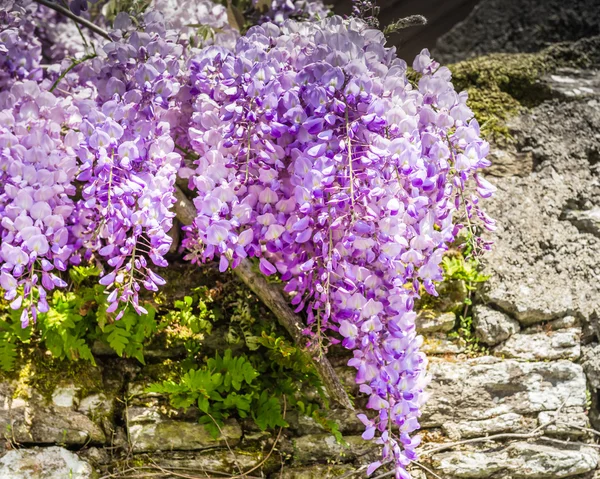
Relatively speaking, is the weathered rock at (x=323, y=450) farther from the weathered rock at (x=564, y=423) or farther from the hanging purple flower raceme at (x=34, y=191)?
the hanging purple flower raceme at (x=34, y=191)

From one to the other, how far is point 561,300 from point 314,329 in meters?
1.00

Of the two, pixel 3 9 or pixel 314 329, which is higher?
pixel 3 9

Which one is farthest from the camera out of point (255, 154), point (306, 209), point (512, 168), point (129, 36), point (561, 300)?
point (512, 168)

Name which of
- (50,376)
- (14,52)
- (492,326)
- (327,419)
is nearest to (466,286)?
(492,326)

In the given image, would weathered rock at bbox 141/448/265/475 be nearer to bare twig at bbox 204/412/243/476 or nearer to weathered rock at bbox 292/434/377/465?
bare twig at bbox 204/412/243/476

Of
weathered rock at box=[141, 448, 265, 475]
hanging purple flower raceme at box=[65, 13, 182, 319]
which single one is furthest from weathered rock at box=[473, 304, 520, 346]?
hanging purple flower raceme at box=[65, 13, 182, 319]

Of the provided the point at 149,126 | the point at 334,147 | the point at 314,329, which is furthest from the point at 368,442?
the point at 149,126

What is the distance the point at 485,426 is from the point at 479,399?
0.09 meters

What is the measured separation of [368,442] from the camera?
2105 millimetres

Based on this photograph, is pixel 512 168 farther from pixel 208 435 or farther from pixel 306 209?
pixel 208 435

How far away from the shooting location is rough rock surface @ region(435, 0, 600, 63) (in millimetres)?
3131

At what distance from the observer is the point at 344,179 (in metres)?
1.66

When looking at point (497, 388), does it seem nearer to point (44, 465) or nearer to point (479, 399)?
point (479, 399)

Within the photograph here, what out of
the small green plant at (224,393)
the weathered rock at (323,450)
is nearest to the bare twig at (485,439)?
the weathered rock at (323,450)
